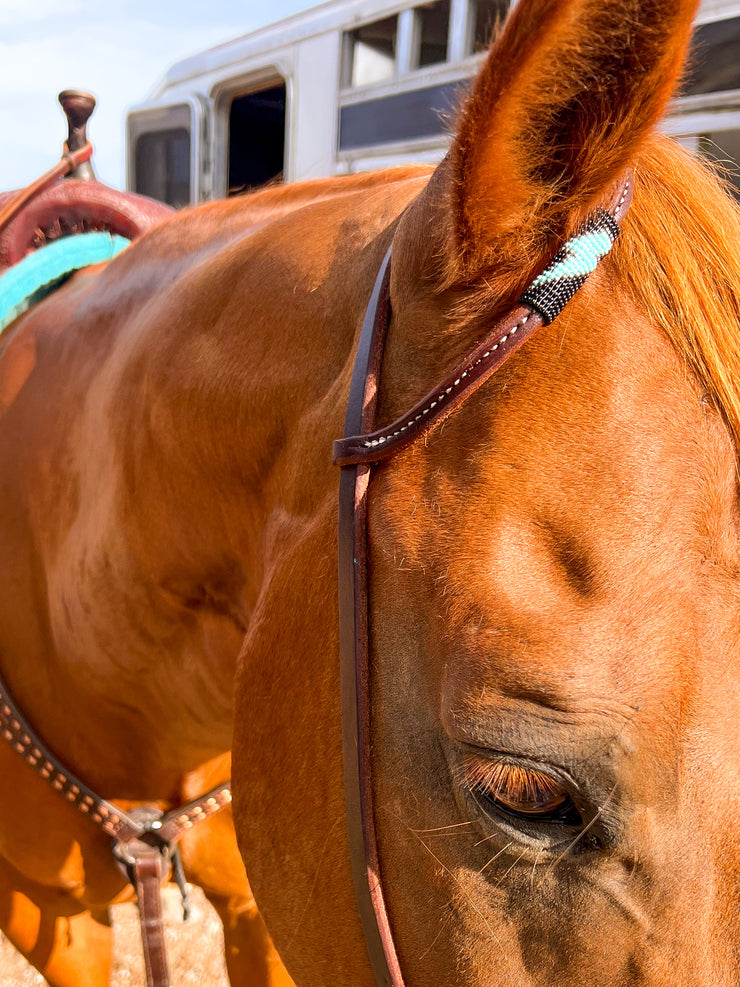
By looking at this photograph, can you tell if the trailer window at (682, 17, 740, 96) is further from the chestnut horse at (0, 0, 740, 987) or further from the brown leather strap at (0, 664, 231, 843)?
the brown leather strap at (0, 664, 231, 843)

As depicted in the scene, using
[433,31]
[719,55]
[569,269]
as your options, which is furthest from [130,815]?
[433,31]

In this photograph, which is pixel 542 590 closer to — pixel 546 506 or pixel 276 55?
pixel 546 506

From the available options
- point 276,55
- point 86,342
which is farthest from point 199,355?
point 276,55

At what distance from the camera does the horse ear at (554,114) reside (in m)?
0.59

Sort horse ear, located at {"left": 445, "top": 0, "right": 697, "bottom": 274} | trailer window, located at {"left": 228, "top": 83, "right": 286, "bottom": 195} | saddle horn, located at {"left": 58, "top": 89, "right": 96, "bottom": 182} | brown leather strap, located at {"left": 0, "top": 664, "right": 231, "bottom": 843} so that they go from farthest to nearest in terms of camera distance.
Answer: trailer window, located at {"left": 228, "top": 83, "right": 286, "bottom": 195}, saddle horn, located at {"left": 58, "top": 89, "right": 96, "bottom": 182}, brown leather strap, located at {"left": 0, "top": 664, "right": 231, "bottom": 843}, horse ear, located at {"left": 445, "top": 0, "right": 697, "bottom": 274}

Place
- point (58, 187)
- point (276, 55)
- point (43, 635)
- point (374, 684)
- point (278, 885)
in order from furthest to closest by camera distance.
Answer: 1. point (276, 55)
2. point (58, 187)
3. point (43, 635)
4. point (278, 885)
5. point (374, 684)

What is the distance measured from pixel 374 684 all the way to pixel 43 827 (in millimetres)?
1048

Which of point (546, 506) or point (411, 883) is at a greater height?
point (546, 506)

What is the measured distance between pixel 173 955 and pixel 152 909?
4.55 feet

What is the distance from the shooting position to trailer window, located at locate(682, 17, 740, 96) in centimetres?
256

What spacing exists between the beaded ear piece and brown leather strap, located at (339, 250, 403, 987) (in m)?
0.16

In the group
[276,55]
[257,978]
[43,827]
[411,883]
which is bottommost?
[257,978]

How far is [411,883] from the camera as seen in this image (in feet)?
2.41

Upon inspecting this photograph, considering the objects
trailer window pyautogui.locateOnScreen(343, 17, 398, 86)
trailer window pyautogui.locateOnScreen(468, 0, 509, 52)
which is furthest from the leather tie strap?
trailer window pyautogui.locateOnScreen(343, 17, 398, 86)
